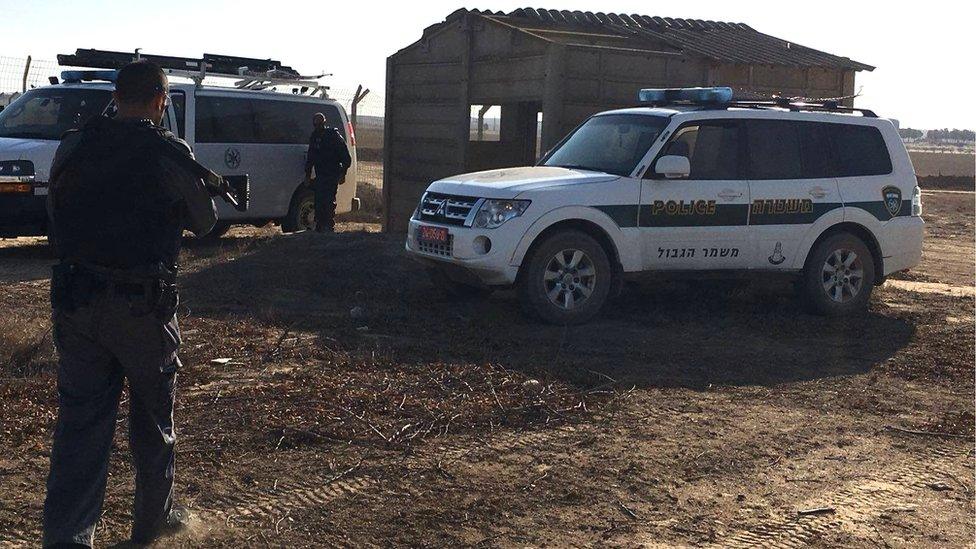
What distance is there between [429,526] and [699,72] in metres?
10.3

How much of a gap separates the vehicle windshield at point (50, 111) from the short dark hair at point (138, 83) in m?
8.45

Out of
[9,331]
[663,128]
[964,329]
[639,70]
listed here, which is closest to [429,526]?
[9,331]

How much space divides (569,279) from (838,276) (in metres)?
2.72

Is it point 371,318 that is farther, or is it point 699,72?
point 699,72

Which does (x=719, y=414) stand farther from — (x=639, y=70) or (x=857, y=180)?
(x=639, y=70)

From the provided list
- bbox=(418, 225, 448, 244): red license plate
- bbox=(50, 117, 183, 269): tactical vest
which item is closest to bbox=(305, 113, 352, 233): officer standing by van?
bbox=(418, 225, 448, 244): red license plate

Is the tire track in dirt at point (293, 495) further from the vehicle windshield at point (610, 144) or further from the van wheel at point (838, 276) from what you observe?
the van wheel at point (838, 276)

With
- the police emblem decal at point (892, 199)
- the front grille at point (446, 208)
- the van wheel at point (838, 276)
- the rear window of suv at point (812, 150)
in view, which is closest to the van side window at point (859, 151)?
the rear window of suv at point (812, 150)

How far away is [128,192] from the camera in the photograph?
3.81 meters

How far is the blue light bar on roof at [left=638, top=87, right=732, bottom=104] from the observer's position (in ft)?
31.6

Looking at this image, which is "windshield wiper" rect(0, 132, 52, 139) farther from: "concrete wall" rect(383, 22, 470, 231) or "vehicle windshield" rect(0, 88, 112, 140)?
"concrete wall" rect(383, 22, 470, 231)

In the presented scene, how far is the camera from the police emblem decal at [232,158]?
514 inches

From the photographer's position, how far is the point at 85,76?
1273 cm

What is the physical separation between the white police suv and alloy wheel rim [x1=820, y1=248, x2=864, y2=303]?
0.01 m
